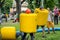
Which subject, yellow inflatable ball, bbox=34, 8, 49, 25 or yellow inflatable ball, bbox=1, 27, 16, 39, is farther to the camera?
yellow inflatable ball, bbox=34, 8, 49, 25

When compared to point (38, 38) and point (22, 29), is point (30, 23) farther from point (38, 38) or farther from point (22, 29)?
point (38, 38)

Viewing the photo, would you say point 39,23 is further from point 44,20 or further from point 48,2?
point 48,2

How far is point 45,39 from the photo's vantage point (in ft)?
48.0

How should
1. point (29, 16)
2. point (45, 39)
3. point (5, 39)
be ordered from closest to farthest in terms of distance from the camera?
point (29, 16), point (5, 39), point (45, 39)

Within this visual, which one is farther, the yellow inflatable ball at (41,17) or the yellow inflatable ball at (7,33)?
the yellow inflatable ball at (41,17)

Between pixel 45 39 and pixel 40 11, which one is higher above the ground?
pixel 40 11

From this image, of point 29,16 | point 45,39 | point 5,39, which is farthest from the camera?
point 45,39

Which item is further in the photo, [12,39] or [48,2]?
[48,2]

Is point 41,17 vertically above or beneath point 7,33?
above

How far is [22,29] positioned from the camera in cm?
1112

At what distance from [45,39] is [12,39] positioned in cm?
305

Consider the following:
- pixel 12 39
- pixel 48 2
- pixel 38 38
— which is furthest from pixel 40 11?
pixel 48 2

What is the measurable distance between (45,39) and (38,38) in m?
0.40

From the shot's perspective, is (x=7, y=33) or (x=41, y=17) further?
(x=41, y=17)
